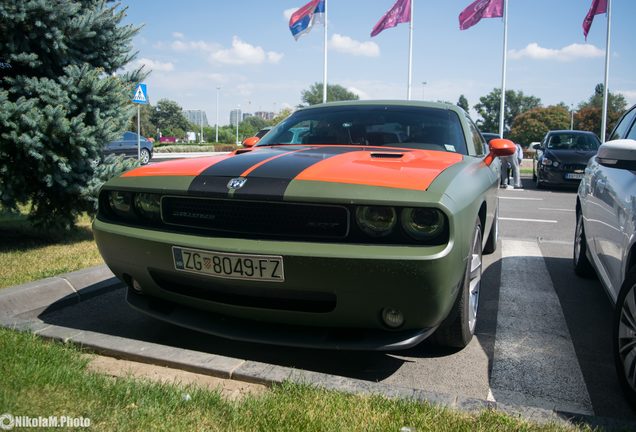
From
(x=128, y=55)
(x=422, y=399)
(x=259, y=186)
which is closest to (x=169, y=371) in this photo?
(x=259, y=186)

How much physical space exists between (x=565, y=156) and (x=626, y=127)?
11.8 meters

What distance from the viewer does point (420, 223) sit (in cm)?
241

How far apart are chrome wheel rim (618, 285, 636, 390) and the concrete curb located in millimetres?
344

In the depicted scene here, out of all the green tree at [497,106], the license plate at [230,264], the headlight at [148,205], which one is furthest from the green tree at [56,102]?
the green tree at [497,106]

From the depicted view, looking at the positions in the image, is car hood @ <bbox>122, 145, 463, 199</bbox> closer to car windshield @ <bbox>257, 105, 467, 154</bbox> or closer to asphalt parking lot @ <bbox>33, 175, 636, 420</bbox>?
car windshield @ <bbox>257, 105, 467, 154</bbox>

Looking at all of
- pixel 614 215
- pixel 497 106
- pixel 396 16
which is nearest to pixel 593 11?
pixel 396 16

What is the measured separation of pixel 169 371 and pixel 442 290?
1.34m

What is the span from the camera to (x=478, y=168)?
3545 mm

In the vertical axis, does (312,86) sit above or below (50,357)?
above

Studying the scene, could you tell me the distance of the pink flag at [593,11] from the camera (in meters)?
23.3

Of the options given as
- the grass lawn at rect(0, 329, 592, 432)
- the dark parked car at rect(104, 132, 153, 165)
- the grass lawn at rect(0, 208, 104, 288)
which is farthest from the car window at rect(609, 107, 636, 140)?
the dark parked car at rect(104, 132, 153, 165)

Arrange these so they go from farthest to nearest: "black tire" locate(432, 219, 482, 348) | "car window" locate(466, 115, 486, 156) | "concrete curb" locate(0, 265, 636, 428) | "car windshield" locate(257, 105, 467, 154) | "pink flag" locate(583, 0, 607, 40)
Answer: "pink flag" locate(583, 0, 607, 40), "car window" locate(466, 115, 486, 156), "car windshield" locate(257, 105, 467, 154), "black tire" locate(432, 219, 482, 348), "concrete curb" locate(0, 265, 636, 428)

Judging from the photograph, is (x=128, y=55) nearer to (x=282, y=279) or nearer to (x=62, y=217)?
(x=62, y=217)

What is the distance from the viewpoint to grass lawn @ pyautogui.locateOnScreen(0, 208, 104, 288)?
14.1 ft
